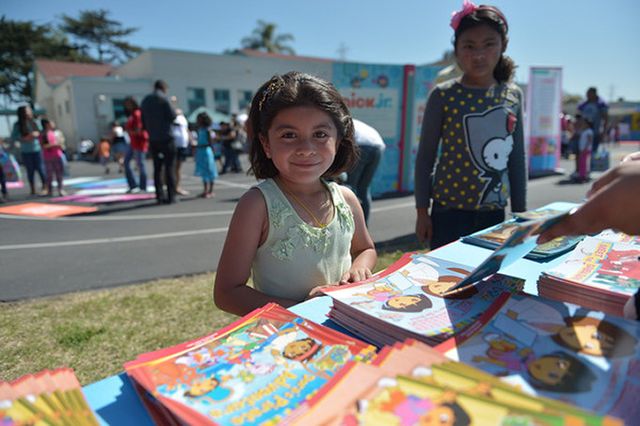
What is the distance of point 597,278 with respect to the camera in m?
1.03

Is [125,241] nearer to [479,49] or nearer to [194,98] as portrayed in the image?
[479,49]

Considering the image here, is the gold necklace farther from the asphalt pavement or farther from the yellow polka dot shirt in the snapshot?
the asphalt pavement

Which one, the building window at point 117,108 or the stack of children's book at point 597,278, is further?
the building window at point 117,108

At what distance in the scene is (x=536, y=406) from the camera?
0.47m

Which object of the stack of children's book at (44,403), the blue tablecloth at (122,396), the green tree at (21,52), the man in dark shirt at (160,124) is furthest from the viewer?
the green tree at (21,52)

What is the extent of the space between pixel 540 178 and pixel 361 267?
10.1 metres

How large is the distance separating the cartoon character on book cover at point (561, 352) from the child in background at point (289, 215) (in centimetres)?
57

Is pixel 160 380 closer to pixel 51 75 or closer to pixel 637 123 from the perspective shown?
pixel 637 123

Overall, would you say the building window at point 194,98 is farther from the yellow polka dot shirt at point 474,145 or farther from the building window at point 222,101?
the yellow polka dot shirt at point 474,145

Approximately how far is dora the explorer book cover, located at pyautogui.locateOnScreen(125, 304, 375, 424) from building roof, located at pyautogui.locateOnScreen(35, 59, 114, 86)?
35394 millimetres

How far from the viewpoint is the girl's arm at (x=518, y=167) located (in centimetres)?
221

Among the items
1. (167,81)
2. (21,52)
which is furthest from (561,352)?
(21,52)

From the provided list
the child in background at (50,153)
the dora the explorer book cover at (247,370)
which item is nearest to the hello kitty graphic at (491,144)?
the dora the explorer book cover at (247,370)

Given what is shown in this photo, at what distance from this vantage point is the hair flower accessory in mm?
1946
